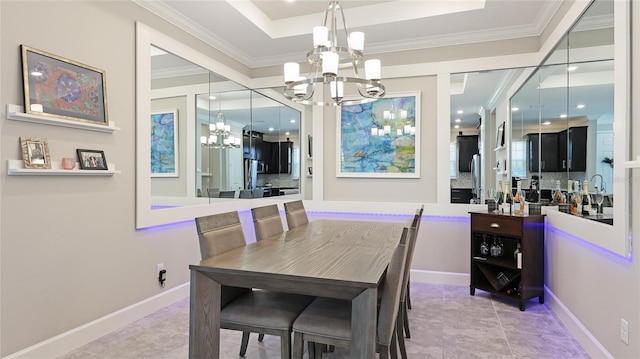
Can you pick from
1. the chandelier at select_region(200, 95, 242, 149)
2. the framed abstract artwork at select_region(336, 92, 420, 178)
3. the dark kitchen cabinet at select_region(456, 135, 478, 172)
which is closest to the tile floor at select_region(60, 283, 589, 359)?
the dark kitchen cabinet at select_region(456, 135, 478, 172)

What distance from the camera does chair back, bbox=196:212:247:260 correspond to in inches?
77.1

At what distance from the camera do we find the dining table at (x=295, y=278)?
1516 mm

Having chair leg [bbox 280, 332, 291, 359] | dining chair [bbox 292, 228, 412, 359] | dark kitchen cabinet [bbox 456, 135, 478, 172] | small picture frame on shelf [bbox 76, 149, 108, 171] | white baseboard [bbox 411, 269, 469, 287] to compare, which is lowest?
white baseboard [bbox 411, 269, 469, 287]

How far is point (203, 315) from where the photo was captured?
67.9 inches

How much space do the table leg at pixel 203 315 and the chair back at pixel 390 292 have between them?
2.71 ft

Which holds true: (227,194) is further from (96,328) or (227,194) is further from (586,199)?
(586,199)

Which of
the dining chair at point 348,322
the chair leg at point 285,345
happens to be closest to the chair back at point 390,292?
the dining chair at point 348,322

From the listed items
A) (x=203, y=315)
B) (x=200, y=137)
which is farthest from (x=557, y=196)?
(x=200, y=137)

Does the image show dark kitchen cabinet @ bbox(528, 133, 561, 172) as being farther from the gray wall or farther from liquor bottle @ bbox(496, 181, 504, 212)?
the gray wall

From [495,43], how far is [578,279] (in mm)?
2488

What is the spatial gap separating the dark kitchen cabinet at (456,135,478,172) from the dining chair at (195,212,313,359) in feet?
8.55

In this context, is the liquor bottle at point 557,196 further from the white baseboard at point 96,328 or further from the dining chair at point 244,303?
the white baseboard at point 96,328

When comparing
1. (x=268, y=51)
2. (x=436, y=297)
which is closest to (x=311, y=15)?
(x=268, y=51)

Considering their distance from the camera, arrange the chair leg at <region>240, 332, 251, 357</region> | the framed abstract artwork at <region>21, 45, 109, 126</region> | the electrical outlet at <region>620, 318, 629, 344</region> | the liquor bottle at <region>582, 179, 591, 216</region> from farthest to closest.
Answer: the liquor bottle at <region>582, 179, 591, 216</region> → the chair leg at <region>240, 332, 251, 357</region> → the framed abstract artwork at <region>21, 45, 109, 126</region> → the electrical outlet at <region>620, 318, 629, 344</region>
